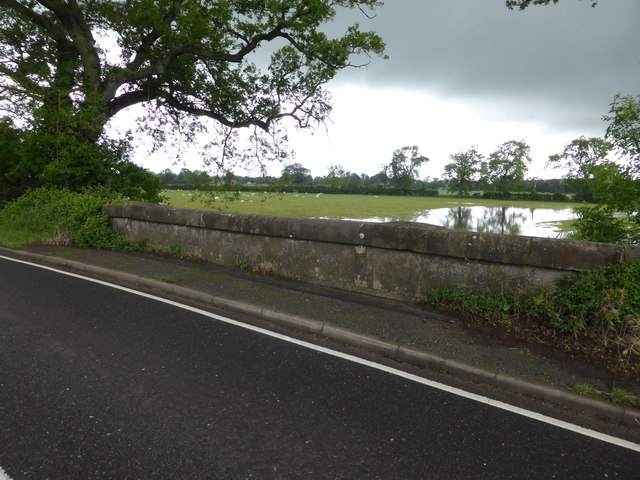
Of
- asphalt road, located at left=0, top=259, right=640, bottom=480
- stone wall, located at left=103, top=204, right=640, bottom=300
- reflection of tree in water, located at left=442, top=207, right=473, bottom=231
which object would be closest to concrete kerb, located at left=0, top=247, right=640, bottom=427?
asphalt road, located at left=0, top=259, right=640, bottom=480

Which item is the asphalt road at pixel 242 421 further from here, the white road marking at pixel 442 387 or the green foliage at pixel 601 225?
the green foliage at pixel 601 225

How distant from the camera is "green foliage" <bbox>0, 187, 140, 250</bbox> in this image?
9.94 meters

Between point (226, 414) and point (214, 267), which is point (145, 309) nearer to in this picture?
point (214, 267)

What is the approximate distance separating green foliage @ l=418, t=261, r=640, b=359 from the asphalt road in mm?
1807

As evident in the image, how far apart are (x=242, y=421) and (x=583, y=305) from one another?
4107 millimetres

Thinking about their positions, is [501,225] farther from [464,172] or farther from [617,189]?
[464,172]

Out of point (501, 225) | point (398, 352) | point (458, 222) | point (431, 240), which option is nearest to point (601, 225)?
point (431, 240)

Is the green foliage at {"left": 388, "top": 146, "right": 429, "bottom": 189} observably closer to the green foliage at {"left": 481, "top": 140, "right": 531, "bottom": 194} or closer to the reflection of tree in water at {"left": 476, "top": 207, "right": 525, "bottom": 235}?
the green foliage at {"left": 481, "top": 140, "right": 531, "bottom": 194}

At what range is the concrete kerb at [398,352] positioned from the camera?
3209 mm

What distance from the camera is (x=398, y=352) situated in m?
4.16

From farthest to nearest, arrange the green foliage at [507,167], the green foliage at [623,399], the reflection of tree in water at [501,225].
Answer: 1. the green foliage at [507,167]
2. the reflection of tree in water at [501,225]
3. the green foliage at [623,399]

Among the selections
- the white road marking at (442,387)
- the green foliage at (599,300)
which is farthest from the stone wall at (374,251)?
the white road marking at (442,387)

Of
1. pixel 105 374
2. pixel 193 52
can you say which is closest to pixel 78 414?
pixel 105 374

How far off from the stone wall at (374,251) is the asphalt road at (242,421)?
2337mm
